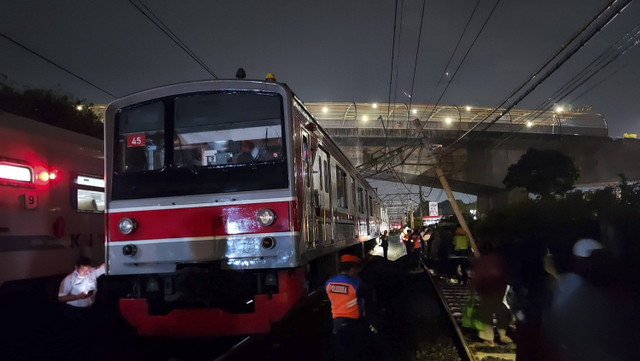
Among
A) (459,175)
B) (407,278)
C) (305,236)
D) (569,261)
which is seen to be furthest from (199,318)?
(459,175)

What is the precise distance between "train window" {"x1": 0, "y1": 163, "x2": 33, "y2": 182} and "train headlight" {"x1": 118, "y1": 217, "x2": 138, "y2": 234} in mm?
2254

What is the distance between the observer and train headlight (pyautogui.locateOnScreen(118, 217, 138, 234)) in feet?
21.2

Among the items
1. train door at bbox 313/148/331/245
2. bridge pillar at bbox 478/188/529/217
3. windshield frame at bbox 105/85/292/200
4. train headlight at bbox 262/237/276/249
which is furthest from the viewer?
bridge pillar at bbox 478/188/529/217

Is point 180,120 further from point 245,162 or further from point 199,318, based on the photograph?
point 199,318

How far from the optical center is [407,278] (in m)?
17.0

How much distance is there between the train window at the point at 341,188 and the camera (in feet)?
34.5

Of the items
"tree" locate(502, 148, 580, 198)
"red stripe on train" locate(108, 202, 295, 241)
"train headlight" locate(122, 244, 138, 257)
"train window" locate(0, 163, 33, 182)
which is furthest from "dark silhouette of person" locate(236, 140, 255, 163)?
"tree" locate(502, 148, 580, 198)

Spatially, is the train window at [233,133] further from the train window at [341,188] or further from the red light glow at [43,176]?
the train window at [341,188]

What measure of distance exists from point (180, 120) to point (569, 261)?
470 centimetres

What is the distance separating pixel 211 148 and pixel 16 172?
329 cm

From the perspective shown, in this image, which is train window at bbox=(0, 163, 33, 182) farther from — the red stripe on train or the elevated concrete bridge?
the elevated concrete bridge

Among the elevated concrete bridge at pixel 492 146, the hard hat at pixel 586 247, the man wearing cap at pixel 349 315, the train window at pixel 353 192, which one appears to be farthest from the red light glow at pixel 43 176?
the elevated concrete bridge at pixel 492 146

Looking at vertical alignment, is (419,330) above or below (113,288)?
below

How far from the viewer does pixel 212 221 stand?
6.30 m
